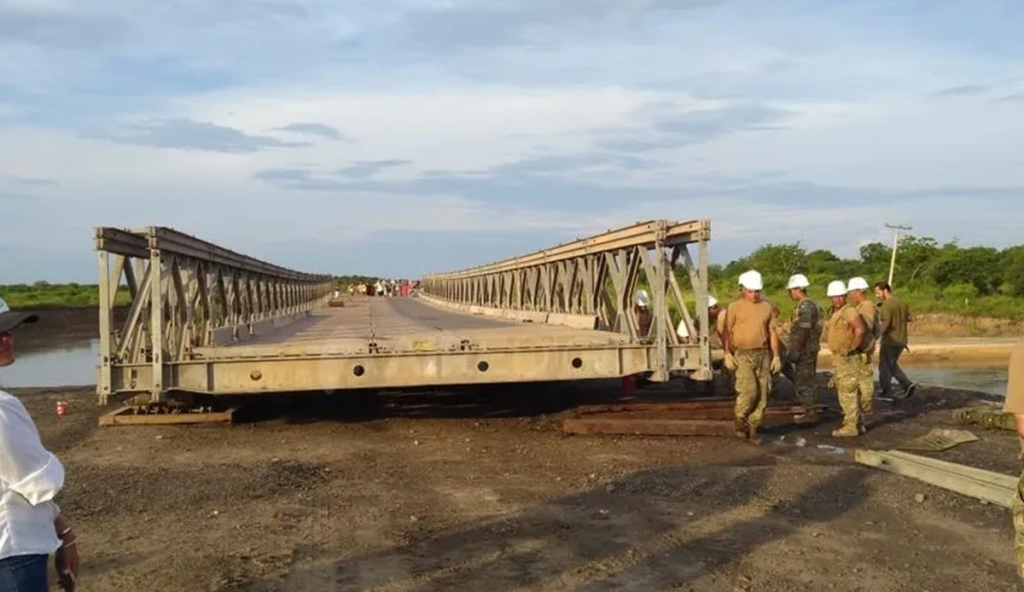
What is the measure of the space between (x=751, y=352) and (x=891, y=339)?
17.4 feet

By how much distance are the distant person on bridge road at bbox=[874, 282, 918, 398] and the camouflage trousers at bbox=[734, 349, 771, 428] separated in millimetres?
5016

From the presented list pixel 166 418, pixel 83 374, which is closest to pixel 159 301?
pixel 166 418

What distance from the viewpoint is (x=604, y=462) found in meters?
8.70

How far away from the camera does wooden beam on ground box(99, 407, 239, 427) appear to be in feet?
35.9

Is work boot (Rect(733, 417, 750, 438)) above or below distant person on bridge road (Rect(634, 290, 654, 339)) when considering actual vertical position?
below

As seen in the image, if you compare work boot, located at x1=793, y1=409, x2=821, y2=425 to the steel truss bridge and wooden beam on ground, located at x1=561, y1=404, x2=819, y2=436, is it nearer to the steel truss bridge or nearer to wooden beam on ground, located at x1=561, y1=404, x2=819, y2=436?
wooden beam on ground, located at x1=561, y1=404, x2=819, y2=436

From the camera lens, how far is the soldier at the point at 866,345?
1145 cm

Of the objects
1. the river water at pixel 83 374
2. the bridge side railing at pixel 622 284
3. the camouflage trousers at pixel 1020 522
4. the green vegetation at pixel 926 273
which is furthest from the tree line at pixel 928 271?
the camouflage trousers at pixel 1020 522

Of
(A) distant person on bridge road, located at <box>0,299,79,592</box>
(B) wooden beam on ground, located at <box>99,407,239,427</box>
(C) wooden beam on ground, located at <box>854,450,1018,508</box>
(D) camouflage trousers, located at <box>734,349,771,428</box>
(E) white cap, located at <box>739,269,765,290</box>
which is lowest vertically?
(C) wooden beam on ground, located at <box>854,450,1018,508</box>

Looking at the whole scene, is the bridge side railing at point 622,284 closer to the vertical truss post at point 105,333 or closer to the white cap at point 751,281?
the white cap at point 751,281

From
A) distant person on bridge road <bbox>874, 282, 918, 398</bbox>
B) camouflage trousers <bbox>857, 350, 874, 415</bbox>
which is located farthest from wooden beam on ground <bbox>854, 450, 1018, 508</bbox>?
distant person on bridge road <bbox>874, 282, 918, 398</bbox>

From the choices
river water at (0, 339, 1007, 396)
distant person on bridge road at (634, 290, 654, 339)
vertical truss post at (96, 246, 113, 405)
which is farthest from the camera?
river water at (0, 339, 1007, 396)

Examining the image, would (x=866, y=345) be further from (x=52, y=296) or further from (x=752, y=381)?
(x=52, y=296)

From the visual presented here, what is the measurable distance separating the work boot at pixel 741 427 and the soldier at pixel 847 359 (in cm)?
124
